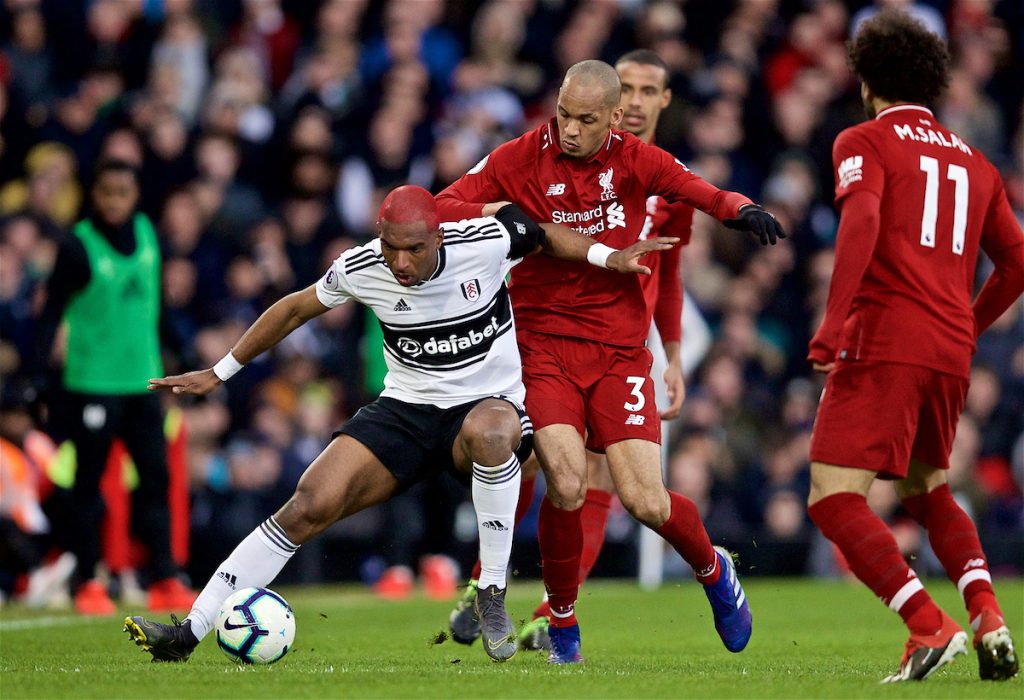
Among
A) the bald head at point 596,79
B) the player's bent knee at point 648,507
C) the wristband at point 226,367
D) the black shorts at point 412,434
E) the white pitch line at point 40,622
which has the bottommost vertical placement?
the white pitch line at point 40,622

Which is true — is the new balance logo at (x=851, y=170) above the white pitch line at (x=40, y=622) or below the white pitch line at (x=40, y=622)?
above

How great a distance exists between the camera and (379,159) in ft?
47.8

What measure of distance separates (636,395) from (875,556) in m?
1.33

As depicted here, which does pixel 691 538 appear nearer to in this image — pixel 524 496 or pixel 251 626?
pixel 524 496

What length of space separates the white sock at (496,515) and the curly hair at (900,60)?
2138 mm

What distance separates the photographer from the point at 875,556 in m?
6.45

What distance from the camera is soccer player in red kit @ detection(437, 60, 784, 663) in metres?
7.10

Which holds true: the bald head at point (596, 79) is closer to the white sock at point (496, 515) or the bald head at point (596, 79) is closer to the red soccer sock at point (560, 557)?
the white sock at point (496, 515)

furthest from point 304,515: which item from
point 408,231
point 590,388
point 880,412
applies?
point 880,412

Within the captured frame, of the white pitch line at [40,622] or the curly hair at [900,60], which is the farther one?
the white pitch line at [40,622]

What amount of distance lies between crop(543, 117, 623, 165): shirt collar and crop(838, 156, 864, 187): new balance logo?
1.14 m

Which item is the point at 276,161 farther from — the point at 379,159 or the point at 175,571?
the point at 175,571

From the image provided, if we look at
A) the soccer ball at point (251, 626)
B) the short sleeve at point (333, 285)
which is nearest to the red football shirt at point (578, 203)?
the short sleeve at point (333, 285)

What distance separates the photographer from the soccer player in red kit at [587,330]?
7.10m
